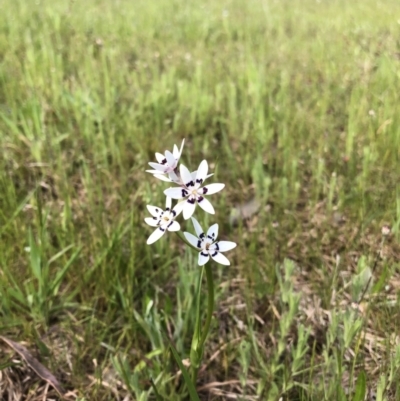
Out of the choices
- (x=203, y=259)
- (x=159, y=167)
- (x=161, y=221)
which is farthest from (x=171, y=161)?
(x=203, y=259)

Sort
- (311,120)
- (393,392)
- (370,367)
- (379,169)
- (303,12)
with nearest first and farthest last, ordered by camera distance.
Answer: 1. (393,392)
2. (370,367)
3. (379,169)
4. (311,120)
5. (303,12)

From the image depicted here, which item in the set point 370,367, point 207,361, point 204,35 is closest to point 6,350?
point 207,361

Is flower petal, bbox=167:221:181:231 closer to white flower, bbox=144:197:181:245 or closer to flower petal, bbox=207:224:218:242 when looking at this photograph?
white flower, bbox=144:197:181:245

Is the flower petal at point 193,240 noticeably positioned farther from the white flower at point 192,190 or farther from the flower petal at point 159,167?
the flower petal at point 159,167

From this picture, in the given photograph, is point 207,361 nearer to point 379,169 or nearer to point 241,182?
point 241,182

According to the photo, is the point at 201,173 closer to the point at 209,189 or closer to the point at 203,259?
the point at 209,189

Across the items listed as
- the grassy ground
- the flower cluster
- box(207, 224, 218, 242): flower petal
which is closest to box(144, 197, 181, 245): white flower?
the flower cluster
